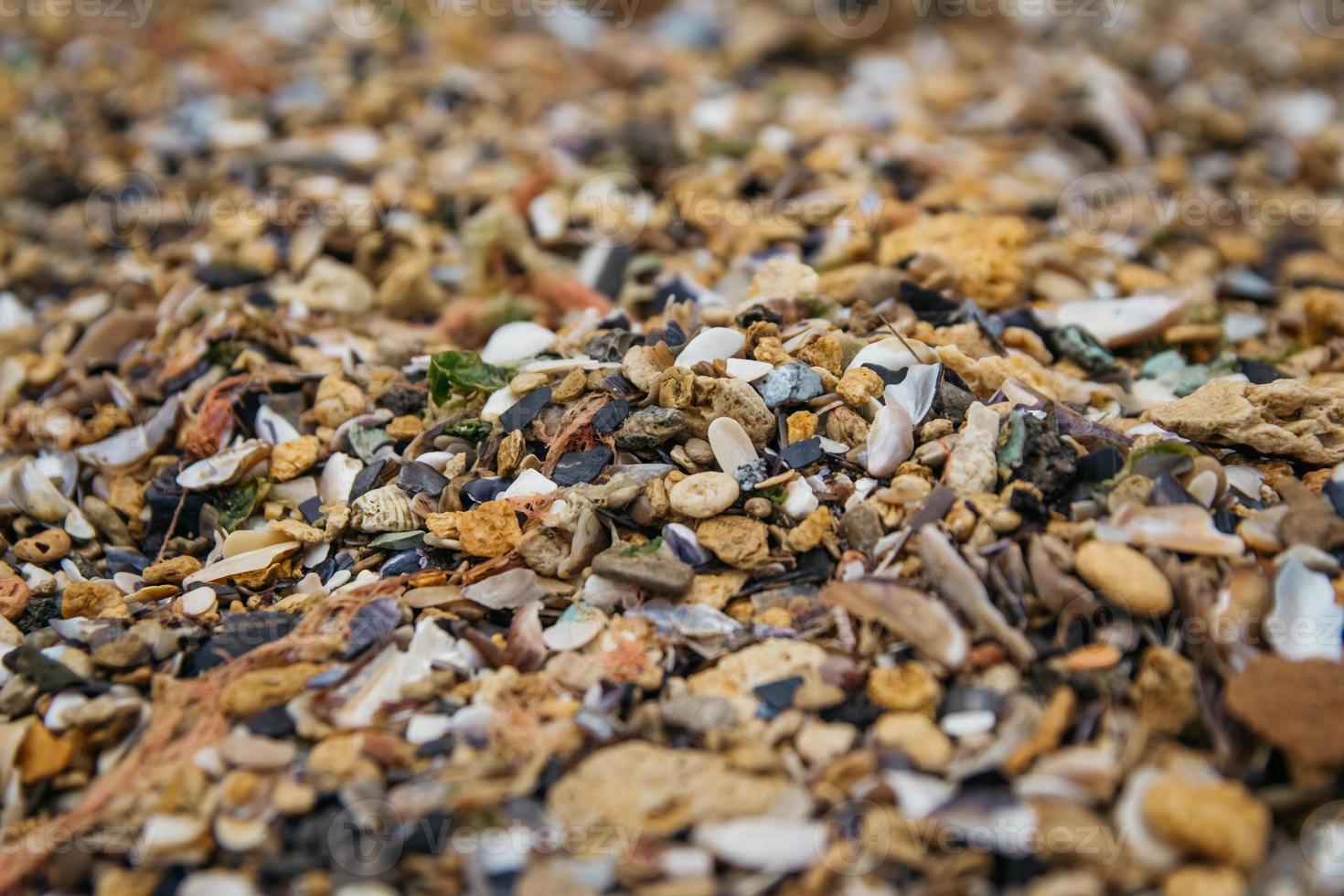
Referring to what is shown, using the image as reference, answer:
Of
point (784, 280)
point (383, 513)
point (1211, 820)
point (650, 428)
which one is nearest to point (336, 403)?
point (383, 513)

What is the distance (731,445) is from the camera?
2.72 meters

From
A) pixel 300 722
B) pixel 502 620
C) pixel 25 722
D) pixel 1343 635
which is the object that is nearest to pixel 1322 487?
pixel 1343 635

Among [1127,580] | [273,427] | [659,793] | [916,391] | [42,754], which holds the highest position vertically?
[916,391]

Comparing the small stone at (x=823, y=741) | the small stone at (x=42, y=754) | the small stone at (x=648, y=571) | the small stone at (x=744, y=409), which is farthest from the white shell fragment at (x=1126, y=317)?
the small stone at (x=42, y=754)

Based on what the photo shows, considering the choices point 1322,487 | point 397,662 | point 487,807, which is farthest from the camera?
point 1322,487

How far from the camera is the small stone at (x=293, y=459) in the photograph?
305 cm

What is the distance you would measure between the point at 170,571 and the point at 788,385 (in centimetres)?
183

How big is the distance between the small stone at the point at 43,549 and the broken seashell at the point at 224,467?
1.27ft

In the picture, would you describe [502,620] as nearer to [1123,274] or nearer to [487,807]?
[487,807]

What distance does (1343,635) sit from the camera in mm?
2242

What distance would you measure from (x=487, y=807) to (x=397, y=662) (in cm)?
51

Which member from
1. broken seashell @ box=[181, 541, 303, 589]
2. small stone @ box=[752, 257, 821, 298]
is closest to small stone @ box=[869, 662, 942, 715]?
small stone @ box=[752, 257, 821, 298]

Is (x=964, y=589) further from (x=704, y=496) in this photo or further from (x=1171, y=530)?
(x=704, y=496)

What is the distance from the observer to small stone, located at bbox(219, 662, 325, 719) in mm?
2312
